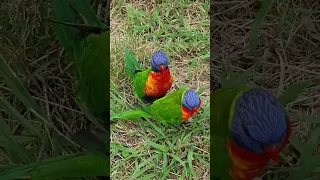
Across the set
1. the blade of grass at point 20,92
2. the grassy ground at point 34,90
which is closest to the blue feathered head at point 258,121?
the grassy ground at point 34,90

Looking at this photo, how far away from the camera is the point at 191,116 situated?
0.92m

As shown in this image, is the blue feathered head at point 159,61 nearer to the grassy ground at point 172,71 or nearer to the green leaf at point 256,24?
the grassy ground at point 172,71

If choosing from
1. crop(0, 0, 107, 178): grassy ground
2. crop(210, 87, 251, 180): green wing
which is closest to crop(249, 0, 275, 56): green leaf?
crop(210, 87, 251, 180): green wing

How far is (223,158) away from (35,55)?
0.55 m

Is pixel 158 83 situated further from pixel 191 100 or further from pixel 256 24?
pixel 256 24

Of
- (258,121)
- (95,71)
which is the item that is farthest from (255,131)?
(95,71)

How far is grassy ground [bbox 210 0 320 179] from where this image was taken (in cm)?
104

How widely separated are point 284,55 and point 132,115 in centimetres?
39

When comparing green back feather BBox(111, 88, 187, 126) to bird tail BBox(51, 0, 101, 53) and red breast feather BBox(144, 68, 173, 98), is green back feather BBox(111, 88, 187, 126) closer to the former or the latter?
red breast feather BBox(144, 68, 173, 98)

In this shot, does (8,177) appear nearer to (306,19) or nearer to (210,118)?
(210,118)

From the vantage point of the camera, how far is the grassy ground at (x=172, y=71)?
2.96ft

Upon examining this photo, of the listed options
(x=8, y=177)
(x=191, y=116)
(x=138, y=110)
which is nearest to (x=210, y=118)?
(x=191, y=116)

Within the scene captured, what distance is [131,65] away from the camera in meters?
0.91

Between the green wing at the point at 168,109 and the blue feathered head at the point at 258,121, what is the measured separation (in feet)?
0.45
